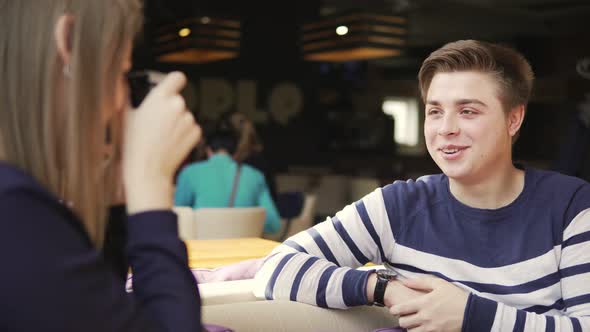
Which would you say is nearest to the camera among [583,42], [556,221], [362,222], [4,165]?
[4,165]

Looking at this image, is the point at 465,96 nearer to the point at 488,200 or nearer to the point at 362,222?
the point at 488,200

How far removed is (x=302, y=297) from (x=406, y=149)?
1369 centimetres

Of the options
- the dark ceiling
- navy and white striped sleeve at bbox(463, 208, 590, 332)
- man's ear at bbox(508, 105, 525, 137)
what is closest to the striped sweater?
navy and white striped sleeve at bbox(463, 208, 590, 332)

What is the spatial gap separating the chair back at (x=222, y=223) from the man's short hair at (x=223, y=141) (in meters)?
0.81

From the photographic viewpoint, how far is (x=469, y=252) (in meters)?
1.67

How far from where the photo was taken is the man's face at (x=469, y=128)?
172 cm

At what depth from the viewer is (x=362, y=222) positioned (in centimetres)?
177

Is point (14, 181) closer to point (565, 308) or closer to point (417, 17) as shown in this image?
point (565, 308)

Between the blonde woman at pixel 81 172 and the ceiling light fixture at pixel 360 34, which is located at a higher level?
the ceiling light fixture at pixel 360 34

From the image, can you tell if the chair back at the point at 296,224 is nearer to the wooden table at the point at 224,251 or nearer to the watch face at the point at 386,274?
the wooden table at the point at 224,251

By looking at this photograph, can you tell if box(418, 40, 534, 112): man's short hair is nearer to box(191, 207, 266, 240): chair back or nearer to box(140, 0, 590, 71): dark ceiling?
box(191, 207, 266, 240): chair back

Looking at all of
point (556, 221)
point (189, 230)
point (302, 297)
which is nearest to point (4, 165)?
point (302, 297)

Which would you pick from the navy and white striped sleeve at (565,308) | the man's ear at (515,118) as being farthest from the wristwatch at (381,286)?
the man's ear at (515,118)

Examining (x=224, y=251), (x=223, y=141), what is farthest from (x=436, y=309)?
(x=223, y=141)
